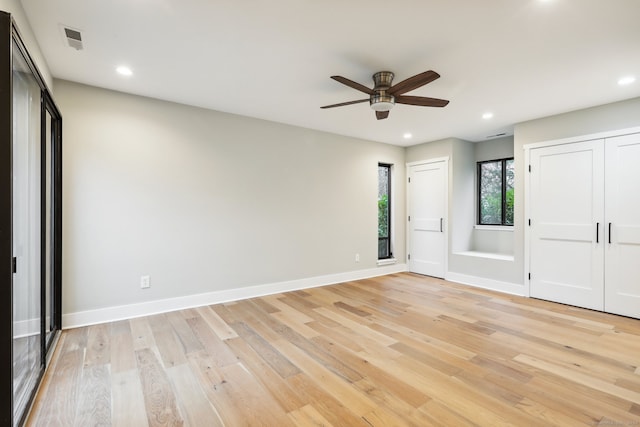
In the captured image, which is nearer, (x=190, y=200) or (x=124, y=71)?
(x=124, y=71)

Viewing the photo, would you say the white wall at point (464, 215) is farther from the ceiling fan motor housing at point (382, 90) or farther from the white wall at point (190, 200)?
the ceiling fan motor housing at point (382, 90)

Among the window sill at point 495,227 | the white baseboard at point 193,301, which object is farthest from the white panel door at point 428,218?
the white baseboard at point 193,301

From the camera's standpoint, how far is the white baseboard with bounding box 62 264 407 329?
3205 millimetres

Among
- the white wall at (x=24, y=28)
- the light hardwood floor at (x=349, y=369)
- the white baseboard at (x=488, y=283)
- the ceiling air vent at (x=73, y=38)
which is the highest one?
the ceiling air vent at (x=73, y=38)

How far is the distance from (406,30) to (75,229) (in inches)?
145

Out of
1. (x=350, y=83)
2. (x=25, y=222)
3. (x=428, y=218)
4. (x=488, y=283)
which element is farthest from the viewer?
(x=428, y=218)

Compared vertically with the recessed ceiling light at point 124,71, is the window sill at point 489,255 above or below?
below

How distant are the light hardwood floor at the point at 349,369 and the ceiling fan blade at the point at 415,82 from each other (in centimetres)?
231

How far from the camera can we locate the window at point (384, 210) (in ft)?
19.7

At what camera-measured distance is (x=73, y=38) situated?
2.37 meters

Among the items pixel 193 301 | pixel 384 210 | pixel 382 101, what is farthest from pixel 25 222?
→ pixel 384 210

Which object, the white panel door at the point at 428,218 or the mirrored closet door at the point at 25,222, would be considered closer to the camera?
the mirrored closet door at the point at 25,222

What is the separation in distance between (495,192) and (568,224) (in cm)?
166

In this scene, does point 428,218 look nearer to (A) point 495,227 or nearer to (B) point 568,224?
(A) point 495,227
